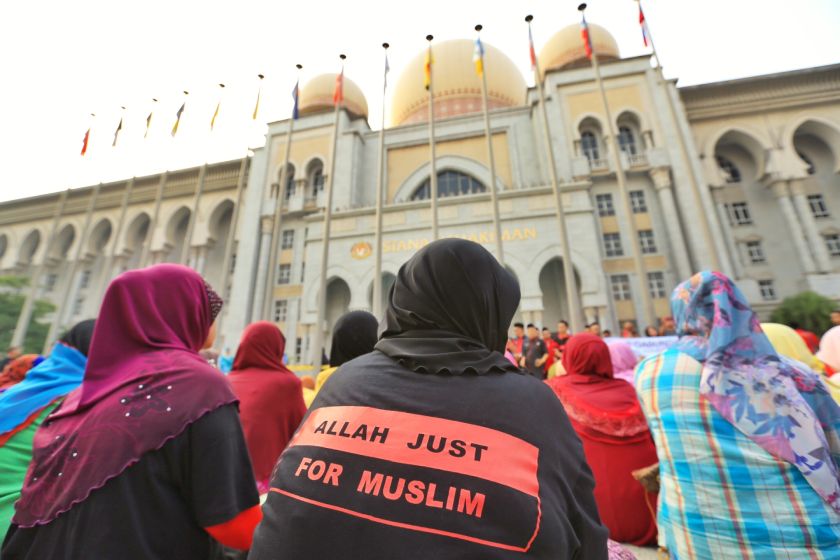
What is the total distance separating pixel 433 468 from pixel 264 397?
1739mm

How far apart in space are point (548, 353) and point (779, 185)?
1606 centimetres

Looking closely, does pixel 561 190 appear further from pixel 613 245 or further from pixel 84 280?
pixel 84 280

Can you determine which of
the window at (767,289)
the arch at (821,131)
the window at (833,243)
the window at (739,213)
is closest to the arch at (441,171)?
the window at (739,213)

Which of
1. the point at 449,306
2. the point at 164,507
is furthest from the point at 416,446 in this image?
the point at 164,507

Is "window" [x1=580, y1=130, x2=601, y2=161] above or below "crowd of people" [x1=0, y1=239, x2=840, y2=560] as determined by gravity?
above

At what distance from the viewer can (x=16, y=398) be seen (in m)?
1.78

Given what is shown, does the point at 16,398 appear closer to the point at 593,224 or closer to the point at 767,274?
the point at 593,224

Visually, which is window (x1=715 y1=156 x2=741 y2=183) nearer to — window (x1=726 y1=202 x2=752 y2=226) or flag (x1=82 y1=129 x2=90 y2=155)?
window (x1=726 y1=202 x2=752 y2=226)

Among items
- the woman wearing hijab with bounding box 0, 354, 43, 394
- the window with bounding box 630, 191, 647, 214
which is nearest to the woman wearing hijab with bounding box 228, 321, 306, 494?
the woman wearing hijab with bounding box 0, 354, 43, 394

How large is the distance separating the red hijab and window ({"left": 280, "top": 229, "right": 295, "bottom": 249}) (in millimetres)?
17135

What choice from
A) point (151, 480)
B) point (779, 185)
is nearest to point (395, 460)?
point (151, 480)

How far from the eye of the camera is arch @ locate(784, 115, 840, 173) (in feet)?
50.9

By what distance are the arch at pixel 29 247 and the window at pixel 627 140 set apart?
1363 inches

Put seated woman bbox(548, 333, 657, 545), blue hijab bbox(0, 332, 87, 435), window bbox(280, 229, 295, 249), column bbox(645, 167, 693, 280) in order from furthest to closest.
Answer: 1. window bbox(280, 229, 295, 249)
2. column bbox(645, 167, 693, 280)
3. seated woman bbox(548, 333, 657, 545)
4. blue hijab bbox(0, 332, 87, 435)
